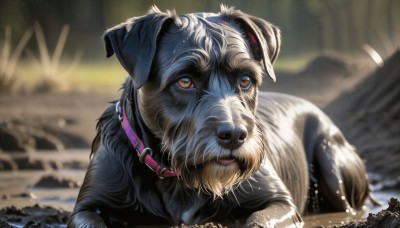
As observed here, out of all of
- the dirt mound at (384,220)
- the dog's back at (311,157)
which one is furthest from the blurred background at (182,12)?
the dirt mound at (384,220)

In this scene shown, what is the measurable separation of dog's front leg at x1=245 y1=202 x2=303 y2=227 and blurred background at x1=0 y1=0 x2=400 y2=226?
2.93 feet

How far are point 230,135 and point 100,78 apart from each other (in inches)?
523

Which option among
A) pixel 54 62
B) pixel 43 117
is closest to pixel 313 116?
pixel 43 117

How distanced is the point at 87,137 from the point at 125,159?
6488 mm

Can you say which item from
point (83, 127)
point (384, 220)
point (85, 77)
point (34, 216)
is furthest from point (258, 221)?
point (85, 77)

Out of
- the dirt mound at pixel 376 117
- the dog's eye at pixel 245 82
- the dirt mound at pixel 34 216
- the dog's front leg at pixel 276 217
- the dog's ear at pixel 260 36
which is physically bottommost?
the dirt mound at pixel 376 117

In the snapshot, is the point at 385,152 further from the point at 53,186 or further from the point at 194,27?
the point at 194,27

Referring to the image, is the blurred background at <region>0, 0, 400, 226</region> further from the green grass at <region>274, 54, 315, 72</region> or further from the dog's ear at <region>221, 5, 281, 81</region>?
the dog's ear at <region>221, 5, 281, 81</region>

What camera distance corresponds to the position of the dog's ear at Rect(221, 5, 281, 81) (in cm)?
662

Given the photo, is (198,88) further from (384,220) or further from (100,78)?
A: (100,78)

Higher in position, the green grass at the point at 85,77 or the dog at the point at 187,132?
the dog at the point at 187,132

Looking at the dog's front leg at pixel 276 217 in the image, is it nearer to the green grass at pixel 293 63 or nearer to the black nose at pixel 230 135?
the black nose at pixel 230 135

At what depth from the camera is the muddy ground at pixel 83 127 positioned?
939 centimetres

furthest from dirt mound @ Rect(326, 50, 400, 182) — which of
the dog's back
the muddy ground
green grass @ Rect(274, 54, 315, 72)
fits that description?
green grass @ Rect(274, 54, 315, 72)
